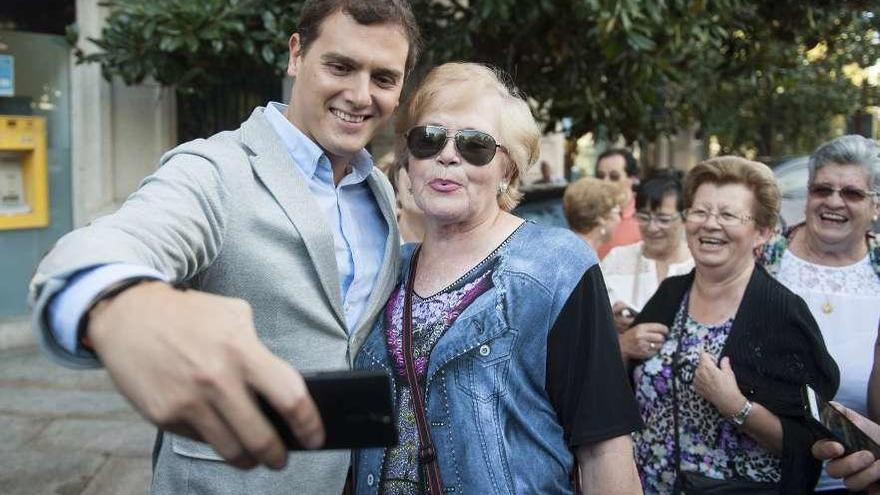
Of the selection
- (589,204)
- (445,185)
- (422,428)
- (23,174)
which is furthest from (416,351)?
(23,174)

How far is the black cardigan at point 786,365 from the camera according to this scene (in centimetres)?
256

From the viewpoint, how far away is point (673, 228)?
404 centimetres

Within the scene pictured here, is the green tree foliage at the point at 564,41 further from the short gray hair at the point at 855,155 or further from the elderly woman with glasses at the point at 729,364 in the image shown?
the elderly woman with glasses at the point at 729,364

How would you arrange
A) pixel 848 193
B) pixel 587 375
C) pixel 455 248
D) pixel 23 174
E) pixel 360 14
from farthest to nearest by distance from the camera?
pixel 23 174 → pixel 848 193 → pixel 455 248 → pixel 360 14 → pixel 587 375

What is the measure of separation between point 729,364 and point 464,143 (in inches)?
48.5

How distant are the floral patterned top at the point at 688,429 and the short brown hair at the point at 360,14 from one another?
4.49 ft

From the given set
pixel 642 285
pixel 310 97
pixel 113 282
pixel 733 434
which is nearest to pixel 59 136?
pixel 642 285

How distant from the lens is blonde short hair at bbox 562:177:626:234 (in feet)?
14.6

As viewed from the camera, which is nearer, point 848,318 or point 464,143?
point 464,143

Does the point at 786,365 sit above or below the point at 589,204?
below

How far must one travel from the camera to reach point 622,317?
3.37 m

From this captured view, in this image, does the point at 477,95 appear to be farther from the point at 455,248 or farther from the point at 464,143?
the point at 455,248

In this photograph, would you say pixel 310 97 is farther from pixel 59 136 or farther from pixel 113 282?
pixel 59 136

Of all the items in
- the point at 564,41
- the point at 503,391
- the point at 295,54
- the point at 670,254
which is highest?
the point at 564,41
